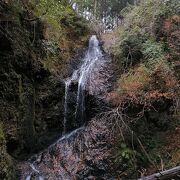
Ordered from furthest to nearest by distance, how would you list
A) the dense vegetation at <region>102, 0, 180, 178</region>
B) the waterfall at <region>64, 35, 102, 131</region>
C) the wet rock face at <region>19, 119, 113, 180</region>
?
1. the waterfall at <region>64, 35, 102, 131</region>
2. the dense vegetation at <region>102, 0, 180, 178</region>
3. the wet rock face at <region>19, 119, 113, 180</region>

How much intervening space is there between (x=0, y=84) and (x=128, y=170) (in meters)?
4.93

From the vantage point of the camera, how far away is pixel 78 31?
54.7 ft

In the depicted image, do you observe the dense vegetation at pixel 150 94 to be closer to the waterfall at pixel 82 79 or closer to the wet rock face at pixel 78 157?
the wet rock face at pixel 78 157

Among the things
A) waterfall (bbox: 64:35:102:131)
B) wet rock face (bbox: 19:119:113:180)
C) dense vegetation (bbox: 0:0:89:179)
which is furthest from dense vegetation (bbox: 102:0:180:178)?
dense vegetation (bbox: 0:0:89:179)

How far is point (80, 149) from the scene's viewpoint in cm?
1039

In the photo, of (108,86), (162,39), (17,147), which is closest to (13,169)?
(17,147)

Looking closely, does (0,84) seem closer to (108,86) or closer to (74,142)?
(74,142)

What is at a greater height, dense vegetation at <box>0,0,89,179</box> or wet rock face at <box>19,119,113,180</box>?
dense vegetation at <box>0,0,89,179</box>

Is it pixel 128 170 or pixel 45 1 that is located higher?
pixel 45 1

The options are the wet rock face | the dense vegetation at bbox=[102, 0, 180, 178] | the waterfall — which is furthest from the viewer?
the waterfall

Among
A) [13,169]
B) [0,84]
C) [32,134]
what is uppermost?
[0,84]

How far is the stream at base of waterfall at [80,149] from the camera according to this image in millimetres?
9414

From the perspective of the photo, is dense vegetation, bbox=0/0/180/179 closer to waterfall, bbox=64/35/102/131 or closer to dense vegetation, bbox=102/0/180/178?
dense vegetation, bbox=102/0/180/178

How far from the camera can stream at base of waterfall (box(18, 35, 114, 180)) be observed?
941 cm
